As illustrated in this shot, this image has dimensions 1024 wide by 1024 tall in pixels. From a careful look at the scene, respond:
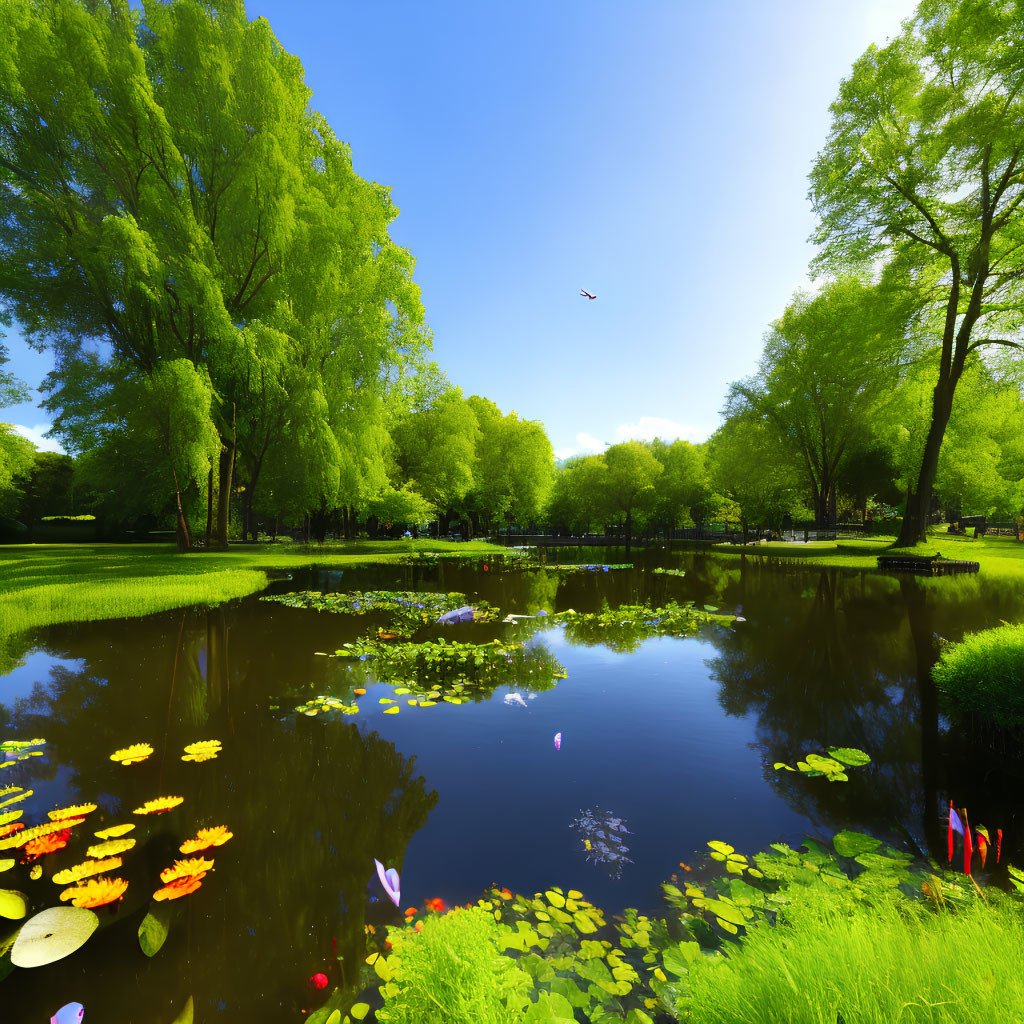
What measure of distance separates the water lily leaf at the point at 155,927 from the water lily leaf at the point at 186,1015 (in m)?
0.48

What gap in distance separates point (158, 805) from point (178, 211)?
71.0 ft

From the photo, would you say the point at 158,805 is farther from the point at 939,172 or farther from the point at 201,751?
the point at 939,172

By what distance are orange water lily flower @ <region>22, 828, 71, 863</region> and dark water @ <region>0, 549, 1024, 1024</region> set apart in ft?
0.39

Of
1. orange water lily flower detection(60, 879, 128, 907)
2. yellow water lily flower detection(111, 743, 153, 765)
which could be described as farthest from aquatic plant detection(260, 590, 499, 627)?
orange water lily flower detection(60, 879, 128, 907)

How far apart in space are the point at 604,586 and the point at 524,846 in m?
15.2

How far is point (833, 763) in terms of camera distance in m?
4.75

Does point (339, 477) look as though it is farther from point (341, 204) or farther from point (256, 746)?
point (256, 746)

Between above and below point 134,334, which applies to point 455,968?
below

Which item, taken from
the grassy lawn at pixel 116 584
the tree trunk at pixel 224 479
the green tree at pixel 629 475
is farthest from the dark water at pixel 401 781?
the green tree at pixel 629 475

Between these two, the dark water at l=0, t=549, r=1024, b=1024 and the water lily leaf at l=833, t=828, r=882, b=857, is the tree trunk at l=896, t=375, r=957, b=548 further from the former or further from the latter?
the water lily leaf at l=833, t=828, r=882, b=857

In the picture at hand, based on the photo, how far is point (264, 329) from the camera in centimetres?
1808

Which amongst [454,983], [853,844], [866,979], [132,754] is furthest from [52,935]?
[853,844]

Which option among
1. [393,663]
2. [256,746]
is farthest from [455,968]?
[393,663]

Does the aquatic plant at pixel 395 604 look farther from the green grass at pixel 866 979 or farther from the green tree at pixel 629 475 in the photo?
the green tree at pixel 629 475
